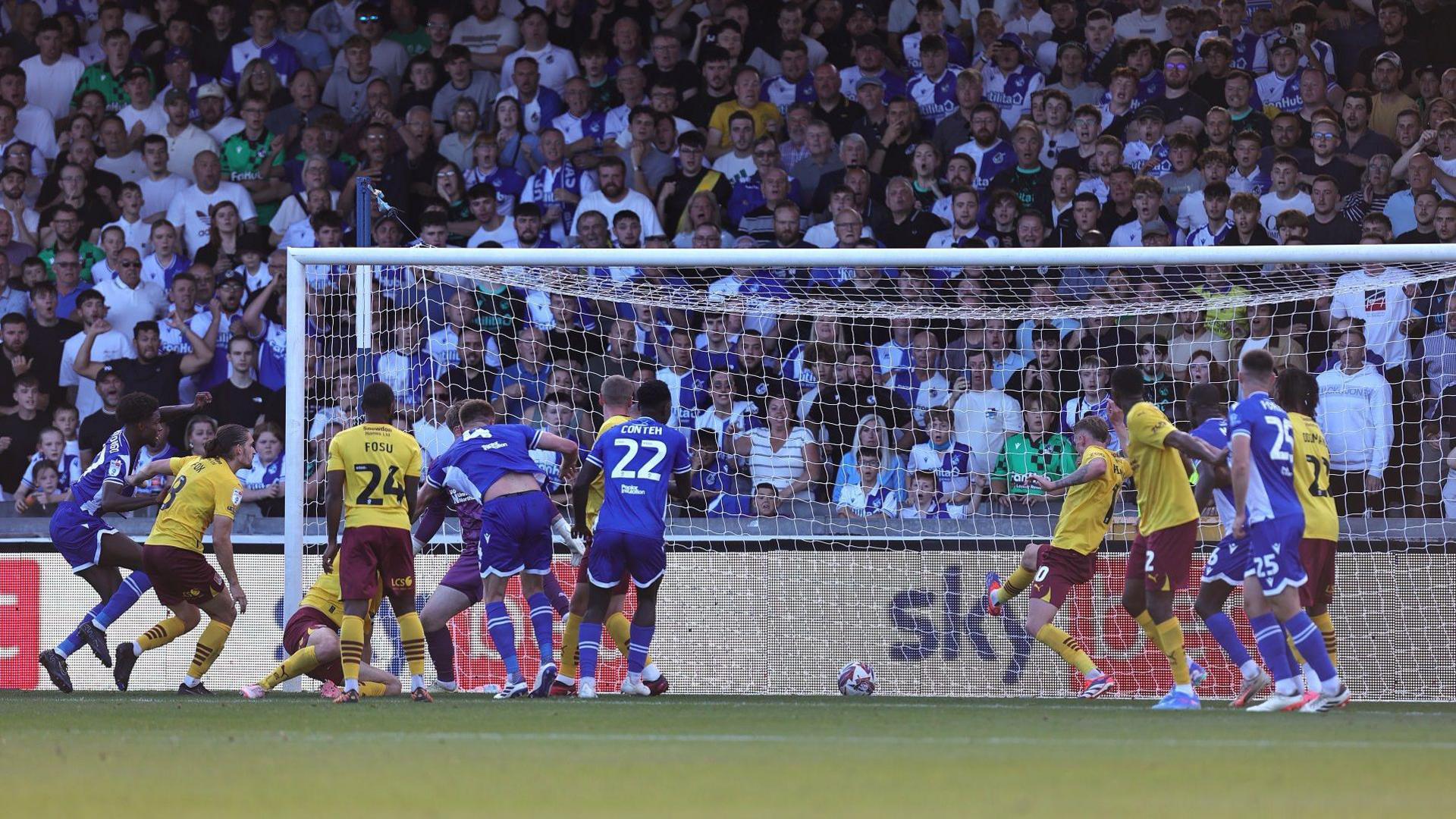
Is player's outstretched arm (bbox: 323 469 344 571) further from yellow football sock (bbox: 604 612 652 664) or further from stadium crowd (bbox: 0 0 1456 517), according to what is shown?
stadium crowd (bbox: 0 0 1456 517)

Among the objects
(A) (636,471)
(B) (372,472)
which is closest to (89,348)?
(B) (372,472)

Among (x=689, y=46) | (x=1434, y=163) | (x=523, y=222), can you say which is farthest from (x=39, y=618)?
(x=1434, y=163)

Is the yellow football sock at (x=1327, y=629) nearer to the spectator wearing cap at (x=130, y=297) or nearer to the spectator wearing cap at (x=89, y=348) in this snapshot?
the spectator wearing cap at (x=89, y=348)

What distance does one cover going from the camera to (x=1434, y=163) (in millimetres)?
13883

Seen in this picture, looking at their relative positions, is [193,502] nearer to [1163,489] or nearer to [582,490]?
[582,490]

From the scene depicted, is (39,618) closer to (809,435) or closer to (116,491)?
(116,491)

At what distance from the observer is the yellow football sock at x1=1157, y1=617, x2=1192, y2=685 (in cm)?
1019

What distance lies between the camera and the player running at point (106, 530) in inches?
445

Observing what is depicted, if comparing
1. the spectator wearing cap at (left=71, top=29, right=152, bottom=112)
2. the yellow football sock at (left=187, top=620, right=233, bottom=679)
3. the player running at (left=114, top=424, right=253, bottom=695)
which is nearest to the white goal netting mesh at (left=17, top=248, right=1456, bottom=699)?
the player running at (left=114, top=424, right=253, bottom=695)

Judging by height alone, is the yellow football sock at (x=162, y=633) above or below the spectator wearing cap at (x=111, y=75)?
below

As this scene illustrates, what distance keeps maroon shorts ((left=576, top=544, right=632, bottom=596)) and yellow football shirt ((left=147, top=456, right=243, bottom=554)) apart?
2.24 meters

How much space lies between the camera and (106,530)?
458 inches

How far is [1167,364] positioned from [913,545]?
2.42m

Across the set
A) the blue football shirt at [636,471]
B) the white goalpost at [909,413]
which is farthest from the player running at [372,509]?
the white goalpost at [909,413]
